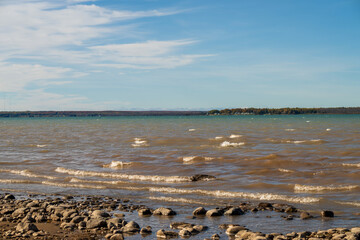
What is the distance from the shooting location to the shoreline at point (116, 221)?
9.96 meters

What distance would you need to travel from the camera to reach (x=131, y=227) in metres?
10.6

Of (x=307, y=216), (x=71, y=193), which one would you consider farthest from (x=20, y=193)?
(x=307, y=216)

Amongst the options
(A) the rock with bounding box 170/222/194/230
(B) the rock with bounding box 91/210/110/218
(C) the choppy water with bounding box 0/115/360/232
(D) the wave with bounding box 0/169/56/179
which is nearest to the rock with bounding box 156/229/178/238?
(A) the rock with bounding box 170/222/194/230

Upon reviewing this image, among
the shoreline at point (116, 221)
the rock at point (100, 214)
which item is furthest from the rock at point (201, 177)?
the rock at point (100, 214)

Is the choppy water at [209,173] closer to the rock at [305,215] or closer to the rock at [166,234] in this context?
the rock at [305,215]

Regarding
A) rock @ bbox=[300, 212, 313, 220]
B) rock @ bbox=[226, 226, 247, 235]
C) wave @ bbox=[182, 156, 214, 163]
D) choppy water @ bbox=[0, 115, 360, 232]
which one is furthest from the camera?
Answer: wave @ bbox=[182, 156, 214, 163]

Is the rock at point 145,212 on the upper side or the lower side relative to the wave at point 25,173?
upper

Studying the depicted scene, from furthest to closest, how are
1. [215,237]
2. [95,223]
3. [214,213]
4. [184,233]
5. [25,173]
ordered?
[25,173]
[214,213]
[95,223]
[184,233]
[215,237]

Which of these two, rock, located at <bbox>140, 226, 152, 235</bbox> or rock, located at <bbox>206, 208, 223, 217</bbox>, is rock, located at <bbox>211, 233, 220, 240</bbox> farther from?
rock, located at <bbox>206, 208, 223, 217</bbox>

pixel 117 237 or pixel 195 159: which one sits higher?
pixel 195 159

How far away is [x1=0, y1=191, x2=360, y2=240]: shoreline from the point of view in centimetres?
996

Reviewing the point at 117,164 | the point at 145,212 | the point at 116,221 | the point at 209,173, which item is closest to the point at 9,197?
the point at 145,212

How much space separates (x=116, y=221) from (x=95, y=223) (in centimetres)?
58

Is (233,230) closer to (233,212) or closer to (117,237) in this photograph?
(233,212)
